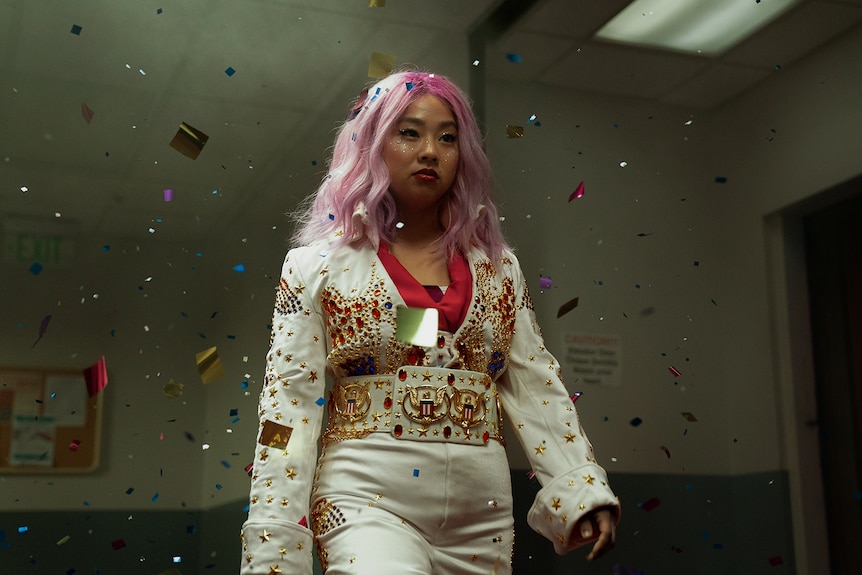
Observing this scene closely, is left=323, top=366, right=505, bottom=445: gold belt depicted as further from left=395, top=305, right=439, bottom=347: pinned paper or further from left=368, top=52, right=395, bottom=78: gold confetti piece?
left=368, top=52, right=395, bottom=78: gold confetti piece

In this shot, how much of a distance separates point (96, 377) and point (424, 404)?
1.12m

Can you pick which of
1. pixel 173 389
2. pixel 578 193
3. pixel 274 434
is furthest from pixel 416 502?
pixel 578 193

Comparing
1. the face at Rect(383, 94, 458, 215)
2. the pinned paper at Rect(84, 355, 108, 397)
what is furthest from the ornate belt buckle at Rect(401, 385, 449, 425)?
the pinned paper at Rect(84, 355, 108, 397)

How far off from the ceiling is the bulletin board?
1.38 ft

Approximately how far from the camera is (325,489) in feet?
6.81

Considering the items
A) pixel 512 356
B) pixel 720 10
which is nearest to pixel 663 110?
pixel 720 10

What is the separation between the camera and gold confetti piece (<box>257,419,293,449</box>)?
2.04 metres

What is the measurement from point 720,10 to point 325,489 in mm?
2212

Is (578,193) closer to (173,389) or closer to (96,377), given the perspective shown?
(173,389)

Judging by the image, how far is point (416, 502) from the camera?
2021mm

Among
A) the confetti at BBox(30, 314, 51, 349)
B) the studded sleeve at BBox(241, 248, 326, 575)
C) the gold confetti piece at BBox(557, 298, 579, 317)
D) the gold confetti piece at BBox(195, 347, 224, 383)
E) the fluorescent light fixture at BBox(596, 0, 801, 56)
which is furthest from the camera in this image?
the fluorescent light fixture at BBox(596, 0, 801, 56)

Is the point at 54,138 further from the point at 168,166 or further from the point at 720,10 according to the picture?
the point at 720,10

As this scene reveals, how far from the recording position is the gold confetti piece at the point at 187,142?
282cm

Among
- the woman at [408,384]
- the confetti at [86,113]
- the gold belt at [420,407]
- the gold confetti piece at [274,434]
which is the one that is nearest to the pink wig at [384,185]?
the woman at [408,384]
